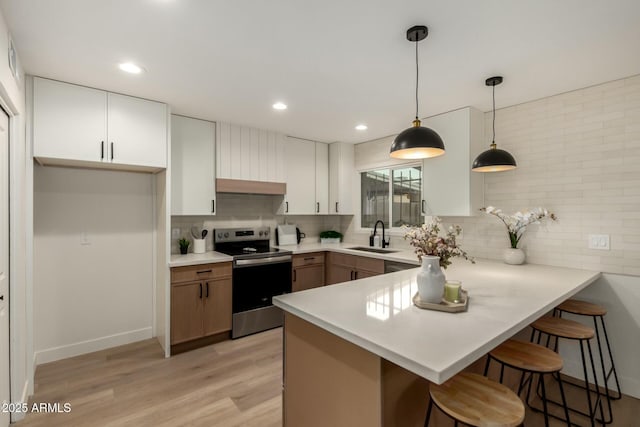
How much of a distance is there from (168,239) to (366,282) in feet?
6.51

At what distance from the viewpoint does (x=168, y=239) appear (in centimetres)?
297

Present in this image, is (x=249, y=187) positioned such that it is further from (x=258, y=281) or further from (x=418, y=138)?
(x=418, y=138)

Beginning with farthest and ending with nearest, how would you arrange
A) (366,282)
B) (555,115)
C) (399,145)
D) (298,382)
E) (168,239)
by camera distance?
(168,239) < (555,115) < (366,282) < (399,145) < (298,382)

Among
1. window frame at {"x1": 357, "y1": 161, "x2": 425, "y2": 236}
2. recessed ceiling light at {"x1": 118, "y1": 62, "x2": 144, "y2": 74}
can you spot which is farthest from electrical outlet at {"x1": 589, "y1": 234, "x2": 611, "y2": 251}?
recessed ceiling light at {"x1": 118, "y1": 62, "x2": 144, "y2": 74}

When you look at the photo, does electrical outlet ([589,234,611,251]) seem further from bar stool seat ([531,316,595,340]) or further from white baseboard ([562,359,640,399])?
white baseboard ([562,359,640,399])

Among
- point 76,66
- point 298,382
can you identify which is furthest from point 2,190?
point 298,382

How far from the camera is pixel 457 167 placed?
3.11m

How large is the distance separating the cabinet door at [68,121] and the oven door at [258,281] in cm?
169

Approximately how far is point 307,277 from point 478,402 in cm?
285

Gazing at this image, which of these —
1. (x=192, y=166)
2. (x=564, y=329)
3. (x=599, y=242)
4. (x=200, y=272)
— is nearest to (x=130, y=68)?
(x=192, y=166)

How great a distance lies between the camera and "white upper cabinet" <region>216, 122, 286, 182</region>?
3.59m

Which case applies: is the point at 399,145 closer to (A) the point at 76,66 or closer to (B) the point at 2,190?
(A) the point at 76,66

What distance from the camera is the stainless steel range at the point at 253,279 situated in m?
3.36

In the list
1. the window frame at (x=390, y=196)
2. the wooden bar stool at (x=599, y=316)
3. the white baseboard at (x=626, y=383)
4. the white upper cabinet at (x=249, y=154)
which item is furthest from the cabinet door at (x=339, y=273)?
the white baseboard at (x=626, y=383)
